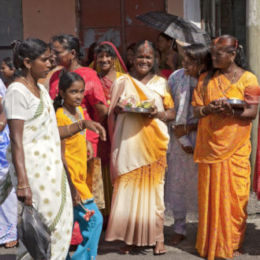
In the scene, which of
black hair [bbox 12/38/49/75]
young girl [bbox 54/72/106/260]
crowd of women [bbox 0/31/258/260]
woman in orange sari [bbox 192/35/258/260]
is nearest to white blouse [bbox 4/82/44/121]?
black hair [bbox 12/38/49/75]

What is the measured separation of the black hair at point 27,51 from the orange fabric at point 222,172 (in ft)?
6.26

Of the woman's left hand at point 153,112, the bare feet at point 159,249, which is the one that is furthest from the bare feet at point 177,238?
the woman's left hand at point 153,112

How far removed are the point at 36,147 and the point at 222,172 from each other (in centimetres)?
203

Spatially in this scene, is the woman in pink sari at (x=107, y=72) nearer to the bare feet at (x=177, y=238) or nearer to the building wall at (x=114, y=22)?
the bare feet at (x=177, y=238)

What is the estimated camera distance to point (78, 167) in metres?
4.64

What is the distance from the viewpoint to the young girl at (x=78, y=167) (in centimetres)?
458

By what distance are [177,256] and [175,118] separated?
1.37m

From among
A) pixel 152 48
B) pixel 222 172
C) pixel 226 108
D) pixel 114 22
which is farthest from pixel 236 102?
pixel 114 22

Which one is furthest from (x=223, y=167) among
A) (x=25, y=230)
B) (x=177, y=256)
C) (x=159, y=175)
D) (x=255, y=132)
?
(x=25, y=230)

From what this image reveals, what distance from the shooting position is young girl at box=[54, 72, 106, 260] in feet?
15.0

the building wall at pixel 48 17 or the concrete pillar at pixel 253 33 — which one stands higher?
the building wall at pixel 48 17

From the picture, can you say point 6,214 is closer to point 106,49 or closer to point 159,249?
point 159,249

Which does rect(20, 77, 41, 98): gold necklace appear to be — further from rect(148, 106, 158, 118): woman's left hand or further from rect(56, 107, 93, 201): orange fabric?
rect(148, 106, 158, 118): woman's left hand

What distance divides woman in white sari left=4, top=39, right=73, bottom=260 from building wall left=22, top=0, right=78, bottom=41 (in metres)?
3.81
